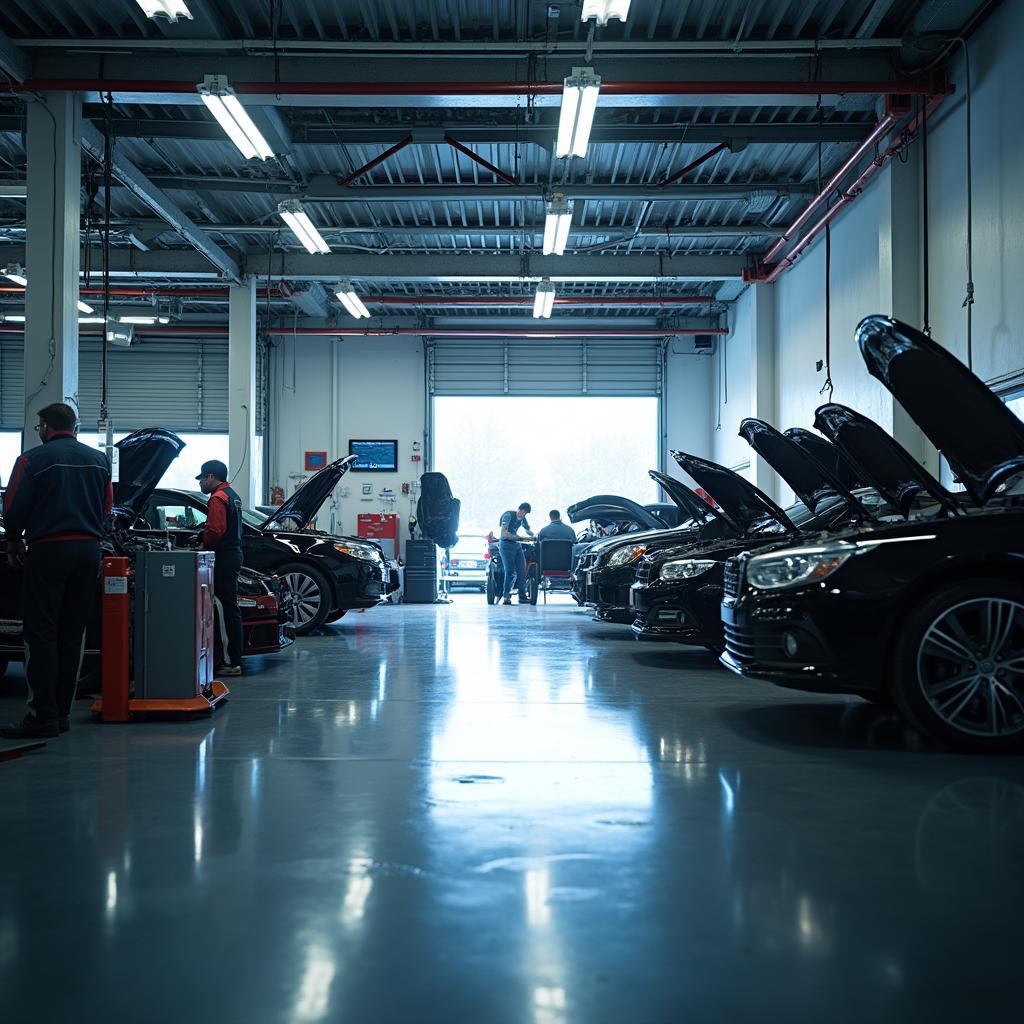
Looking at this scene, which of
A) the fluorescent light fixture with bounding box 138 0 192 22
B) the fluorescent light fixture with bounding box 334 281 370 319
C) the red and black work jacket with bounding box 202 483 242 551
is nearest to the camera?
the red and black work jacket with bounding box 202 483 242 551

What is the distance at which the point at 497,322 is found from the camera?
1986 cm

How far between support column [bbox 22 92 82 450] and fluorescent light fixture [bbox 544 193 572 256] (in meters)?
5.11

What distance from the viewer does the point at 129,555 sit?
5.88 meters

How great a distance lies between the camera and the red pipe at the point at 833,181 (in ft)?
32.2

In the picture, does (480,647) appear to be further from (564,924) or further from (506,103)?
(564,924)

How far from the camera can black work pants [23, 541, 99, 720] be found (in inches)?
184

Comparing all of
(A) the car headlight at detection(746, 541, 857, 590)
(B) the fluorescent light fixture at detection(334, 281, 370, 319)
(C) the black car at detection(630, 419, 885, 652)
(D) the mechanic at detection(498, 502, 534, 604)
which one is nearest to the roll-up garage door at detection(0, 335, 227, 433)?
(B) the fluorescent light fixture at detection(334, 281, 370, 319)

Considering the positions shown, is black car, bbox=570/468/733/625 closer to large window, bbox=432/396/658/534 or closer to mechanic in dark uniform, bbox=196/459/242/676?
mechanic in dark uniform, bbox=196/459/242/676

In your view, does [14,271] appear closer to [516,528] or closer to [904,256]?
[516,528]

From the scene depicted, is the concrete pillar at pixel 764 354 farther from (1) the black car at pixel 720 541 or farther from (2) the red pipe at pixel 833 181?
(1) the black car at pixel 720 541

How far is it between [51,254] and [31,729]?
242 inches

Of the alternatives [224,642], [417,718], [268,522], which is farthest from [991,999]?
[268,522]

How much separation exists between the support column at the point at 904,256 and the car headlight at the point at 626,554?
10.4 ft

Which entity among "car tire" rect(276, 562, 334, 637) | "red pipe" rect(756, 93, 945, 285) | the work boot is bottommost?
the work boot
